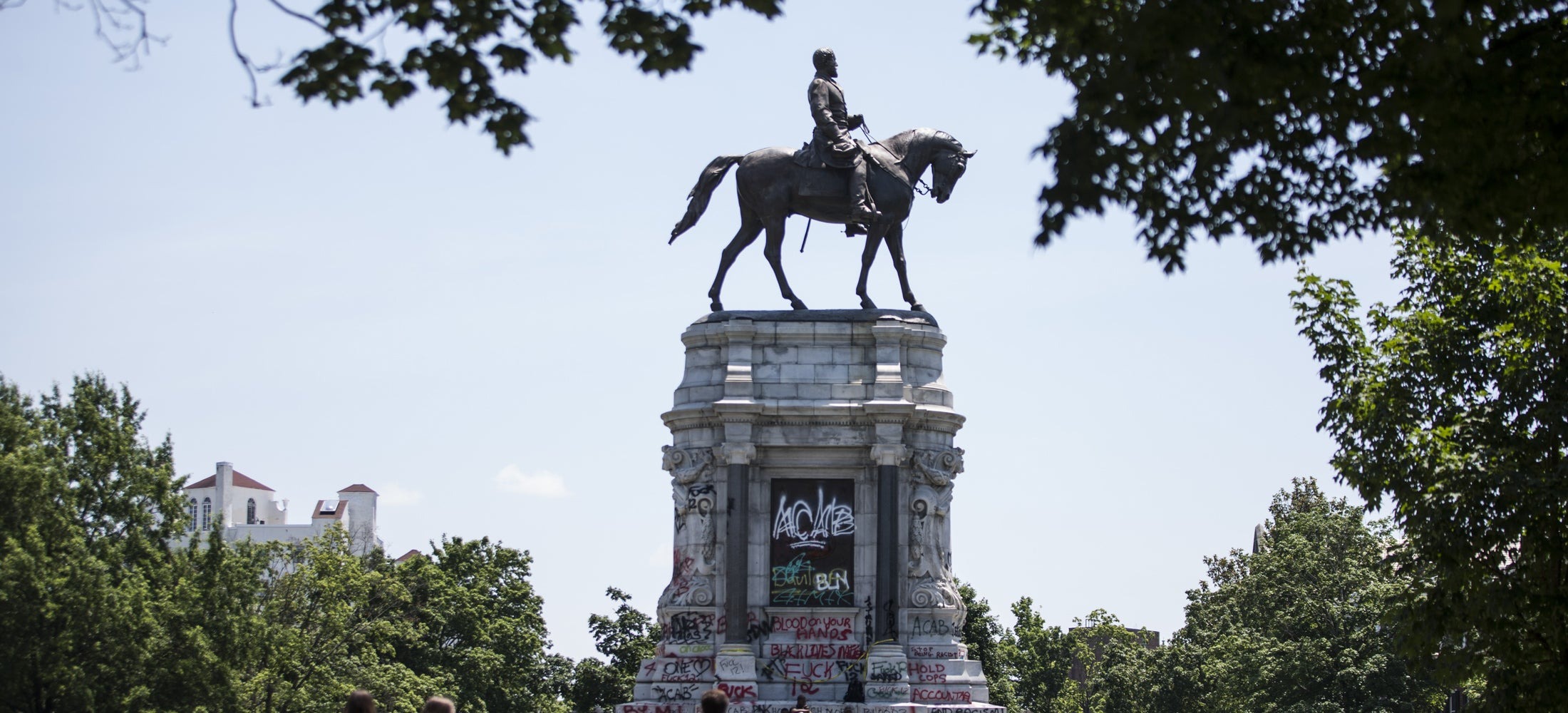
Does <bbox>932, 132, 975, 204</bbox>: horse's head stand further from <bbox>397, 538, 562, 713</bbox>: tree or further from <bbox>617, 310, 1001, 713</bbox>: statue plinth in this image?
<bbox>397, 538, 562, 713</bbox>: tree

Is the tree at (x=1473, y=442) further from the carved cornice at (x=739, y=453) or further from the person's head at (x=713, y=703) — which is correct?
the person's head at (x=713, y=703)

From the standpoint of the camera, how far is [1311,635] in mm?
57188

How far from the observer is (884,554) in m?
35.0

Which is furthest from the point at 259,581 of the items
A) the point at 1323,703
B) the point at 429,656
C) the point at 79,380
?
the point at 1323,703

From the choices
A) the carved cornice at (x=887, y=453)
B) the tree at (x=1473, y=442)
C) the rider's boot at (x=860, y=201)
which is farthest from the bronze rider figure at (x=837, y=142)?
the tree at (x=1473, y=442)

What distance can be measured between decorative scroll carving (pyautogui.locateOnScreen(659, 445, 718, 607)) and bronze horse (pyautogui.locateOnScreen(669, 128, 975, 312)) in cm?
305

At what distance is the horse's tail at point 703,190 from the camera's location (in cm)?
3784

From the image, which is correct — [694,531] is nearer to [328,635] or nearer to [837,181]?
[837,181]

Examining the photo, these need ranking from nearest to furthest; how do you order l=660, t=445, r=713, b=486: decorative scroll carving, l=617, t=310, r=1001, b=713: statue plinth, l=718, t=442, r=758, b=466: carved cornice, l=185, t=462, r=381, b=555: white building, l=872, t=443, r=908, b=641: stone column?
l=617, t=310, r=1001, b=713: statue plinth, l=872, t=443, r=908, b=641: stone column, l=718, t=442, r=758, b=466: carved cornice, l=660, t=445, r=713, b=486: decorative scroll carving, l=185, t=462, r=381, b=555: white building

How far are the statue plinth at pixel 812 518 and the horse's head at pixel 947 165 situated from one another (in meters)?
2.69

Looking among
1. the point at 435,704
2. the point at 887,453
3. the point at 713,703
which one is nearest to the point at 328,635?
the point at 887,453

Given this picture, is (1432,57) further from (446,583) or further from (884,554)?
(446,583)

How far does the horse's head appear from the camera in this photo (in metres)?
37.5

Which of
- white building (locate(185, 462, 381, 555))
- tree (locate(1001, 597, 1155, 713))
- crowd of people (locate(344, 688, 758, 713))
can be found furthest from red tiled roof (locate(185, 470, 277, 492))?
crowd of people (locate(344, 688, 758, 713))
